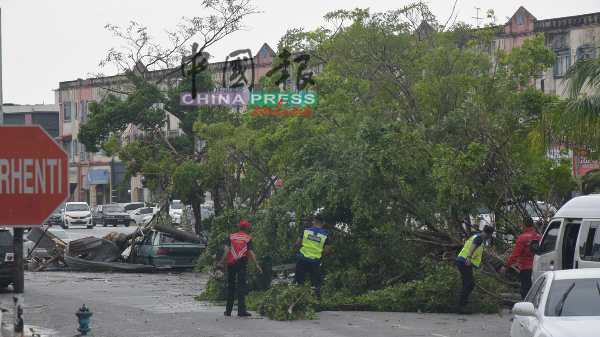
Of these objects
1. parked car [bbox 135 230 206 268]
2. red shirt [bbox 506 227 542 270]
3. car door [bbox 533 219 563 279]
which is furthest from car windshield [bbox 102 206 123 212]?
car door [bbox 533 219 563 279]

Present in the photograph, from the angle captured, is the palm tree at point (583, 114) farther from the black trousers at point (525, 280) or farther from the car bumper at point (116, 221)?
the car bumper at point (116, 221)

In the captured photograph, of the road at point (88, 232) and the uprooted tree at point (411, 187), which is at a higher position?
the uprooted tree at point (411, 187)

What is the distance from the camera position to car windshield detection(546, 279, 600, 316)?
613 cm

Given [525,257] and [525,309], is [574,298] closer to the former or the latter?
[525,309]

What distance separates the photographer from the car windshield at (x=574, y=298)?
613 centimetres

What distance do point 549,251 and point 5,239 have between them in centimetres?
1121

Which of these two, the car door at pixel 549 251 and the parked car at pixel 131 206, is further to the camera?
the parked car at pixel 131 206

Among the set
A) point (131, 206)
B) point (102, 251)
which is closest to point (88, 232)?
point (131, 206)

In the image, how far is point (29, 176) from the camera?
5.66 meters

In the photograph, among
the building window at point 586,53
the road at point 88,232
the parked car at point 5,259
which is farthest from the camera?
the road at point 88,232

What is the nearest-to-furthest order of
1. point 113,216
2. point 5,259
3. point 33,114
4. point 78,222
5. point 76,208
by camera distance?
1. point 5,259
2. point 78,222
3. point 76,208
4. point 113,216
5. point 33,114

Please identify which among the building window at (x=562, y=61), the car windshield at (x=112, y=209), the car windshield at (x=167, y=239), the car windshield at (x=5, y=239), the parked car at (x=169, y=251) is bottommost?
the car windshield at (x=112, y=209)

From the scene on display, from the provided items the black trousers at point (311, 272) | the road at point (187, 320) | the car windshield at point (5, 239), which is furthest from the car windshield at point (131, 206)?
the black trousers at point (311, 272)

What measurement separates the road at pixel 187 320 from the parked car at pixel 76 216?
2981 centimetres
